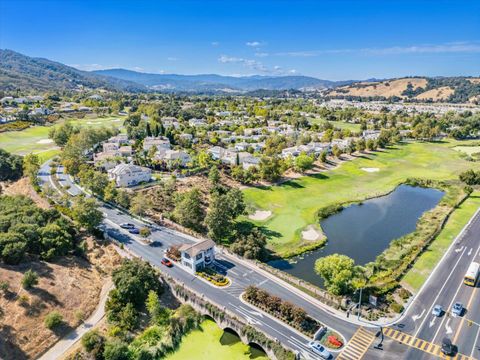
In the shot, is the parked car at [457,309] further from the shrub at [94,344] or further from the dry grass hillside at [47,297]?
the dry grass hillside at [47,297]

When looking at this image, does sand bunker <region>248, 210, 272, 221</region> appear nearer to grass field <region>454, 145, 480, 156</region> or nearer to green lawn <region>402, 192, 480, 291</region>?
green lawn <region>402, 192, 480, 291</region>

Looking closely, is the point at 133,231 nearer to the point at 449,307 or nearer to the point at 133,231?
the point at 133,231

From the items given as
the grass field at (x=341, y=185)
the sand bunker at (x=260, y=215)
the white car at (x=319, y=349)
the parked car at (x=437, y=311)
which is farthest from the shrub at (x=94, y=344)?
the sand bunker at (x=260, y=215)

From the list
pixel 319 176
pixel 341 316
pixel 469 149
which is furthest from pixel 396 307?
pixel 469 149

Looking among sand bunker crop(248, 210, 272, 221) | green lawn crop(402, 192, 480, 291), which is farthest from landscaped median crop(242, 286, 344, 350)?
sand bunker crop(248, 210, 272, 221)

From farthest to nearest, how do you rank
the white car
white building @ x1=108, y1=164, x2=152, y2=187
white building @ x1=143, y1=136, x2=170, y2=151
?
white building @ x1=143, y1=136, x2=170, y2=151, white building @ x1=108, y1=164, x2=152, y2=187, the white car
